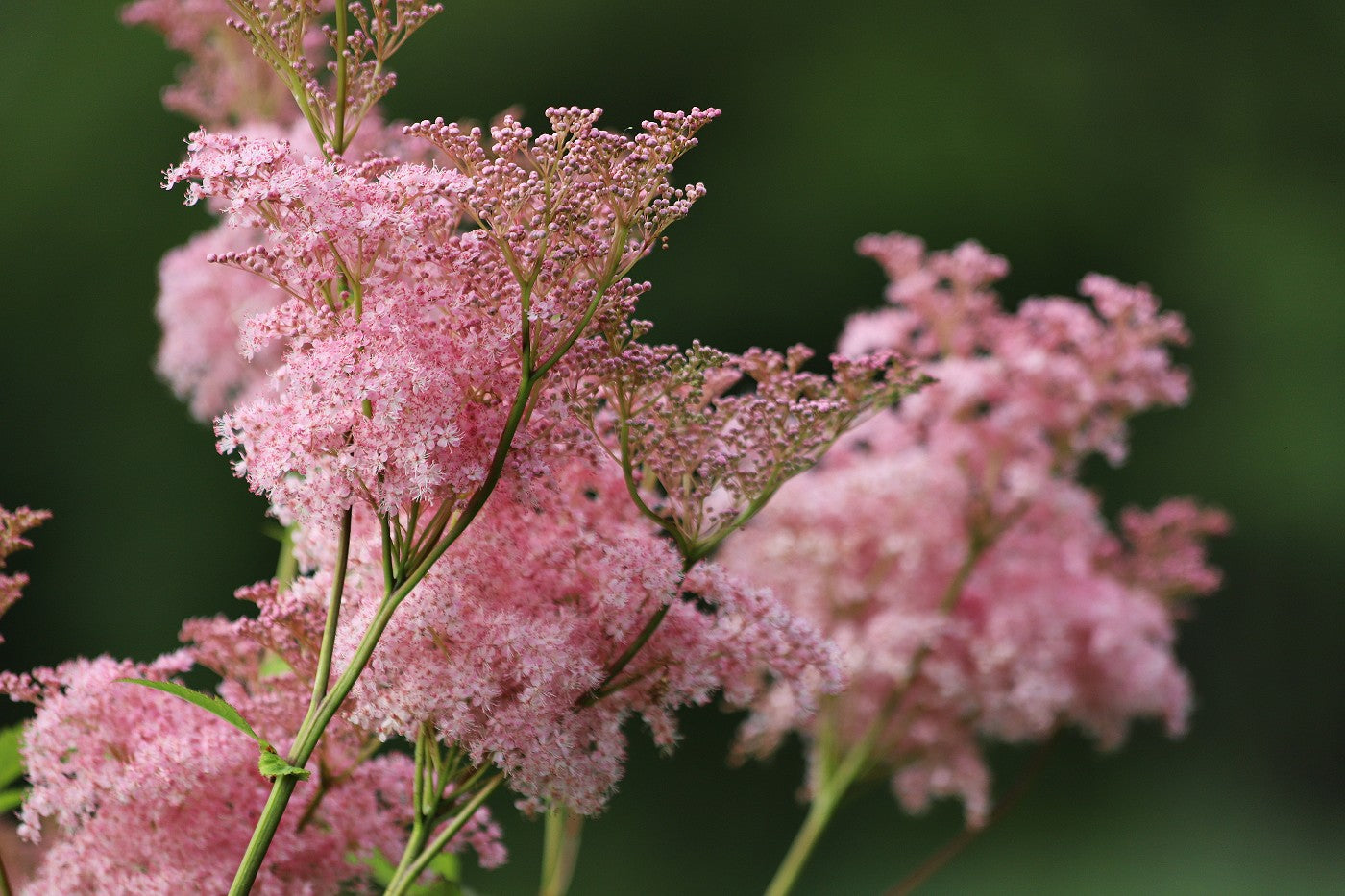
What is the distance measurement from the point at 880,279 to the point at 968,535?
62.7 inches

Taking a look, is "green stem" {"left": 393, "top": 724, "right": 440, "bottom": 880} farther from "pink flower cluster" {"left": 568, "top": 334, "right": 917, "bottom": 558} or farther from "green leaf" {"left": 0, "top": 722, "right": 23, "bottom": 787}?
"green leaf" {"left": 0, "top": 722, "right": 23, "bottom": 787}

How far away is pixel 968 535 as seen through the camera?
992mm

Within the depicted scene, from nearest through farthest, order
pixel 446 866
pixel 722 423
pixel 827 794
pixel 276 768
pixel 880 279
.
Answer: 1. pixel 276 768
2. pixel 722 423
3. pixel 446 866
4. pixel 827 794
5. pixel 880 279

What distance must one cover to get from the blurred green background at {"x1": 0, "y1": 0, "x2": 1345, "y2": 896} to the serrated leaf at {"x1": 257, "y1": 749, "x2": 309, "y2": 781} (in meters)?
→ 1.88

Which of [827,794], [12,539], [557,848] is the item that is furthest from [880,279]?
[12,539]

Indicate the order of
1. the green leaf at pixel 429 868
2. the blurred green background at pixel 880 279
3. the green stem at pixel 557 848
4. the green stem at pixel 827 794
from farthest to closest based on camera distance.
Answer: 1. the blurred green background at pixel 880 279
2. the green stem at pixel 827 794
3. the green stem at pixel 557 848
4. the green leaf at pixel 429 868

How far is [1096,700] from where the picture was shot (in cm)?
112

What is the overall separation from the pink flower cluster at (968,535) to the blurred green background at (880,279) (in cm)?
133

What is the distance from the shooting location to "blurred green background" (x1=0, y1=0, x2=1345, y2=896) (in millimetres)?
2365

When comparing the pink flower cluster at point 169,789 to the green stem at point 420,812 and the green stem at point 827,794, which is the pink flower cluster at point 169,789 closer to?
the green stem at point 420,812

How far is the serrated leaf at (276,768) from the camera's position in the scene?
45 centimetres

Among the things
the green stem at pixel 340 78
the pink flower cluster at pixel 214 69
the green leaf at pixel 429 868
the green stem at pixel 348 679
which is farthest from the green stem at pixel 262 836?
the pink flower cluster at pixel 214 69

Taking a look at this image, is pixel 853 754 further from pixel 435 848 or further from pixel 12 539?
pixel 12 539

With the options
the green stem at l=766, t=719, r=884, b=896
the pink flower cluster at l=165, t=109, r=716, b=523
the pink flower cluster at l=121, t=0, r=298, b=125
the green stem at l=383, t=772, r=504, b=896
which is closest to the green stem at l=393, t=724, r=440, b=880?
the green stem at l=383, t=772, r=504, b=896
